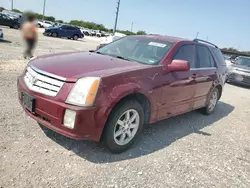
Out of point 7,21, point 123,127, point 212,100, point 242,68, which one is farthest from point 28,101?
point 7,21

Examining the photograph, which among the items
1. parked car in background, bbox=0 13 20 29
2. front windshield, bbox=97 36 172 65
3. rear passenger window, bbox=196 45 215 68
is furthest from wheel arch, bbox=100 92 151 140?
parked car in background, bbox=0 13 20 29

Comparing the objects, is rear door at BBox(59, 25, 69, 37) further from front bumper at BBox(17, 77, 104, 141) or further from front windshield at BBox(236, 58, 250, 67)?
front bumper at BBox(17, 77, 104, 141)

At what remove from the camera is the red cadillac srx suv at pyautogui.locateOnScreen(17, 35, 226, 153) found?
295 cm

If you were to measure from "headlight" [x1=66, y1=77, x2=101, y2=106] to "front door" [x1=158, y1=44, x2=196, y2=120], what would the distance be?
1.35 m

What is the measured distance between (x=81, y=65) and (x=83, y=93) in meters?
0.65

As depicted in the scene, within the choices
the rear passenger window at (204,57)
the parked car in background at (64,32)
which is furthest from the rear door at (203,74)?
the parked car in background at (64,32)

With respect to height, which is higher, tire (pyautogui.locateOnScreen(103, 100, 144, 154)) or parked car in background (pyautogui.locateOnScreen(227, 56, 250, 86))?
tire (pyautogui.locateOnScreen(103, 100, 144, 154))

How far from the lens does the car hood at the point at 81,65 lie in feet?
10.3

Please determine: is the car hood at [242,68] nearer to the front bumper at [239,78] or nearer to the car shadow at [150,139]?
the front bumper at [239,78]

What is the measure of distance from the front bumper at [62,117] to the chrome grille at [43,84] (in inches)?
2.6

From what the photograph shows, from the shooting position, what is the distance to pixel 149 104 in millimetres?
3742

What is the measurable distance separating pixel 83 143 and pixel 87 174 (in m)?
0.75

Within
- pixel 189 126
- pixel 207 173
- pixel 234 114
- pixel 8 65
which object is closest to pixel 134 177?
pixel 207 173

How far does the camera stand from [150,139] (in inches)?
163
